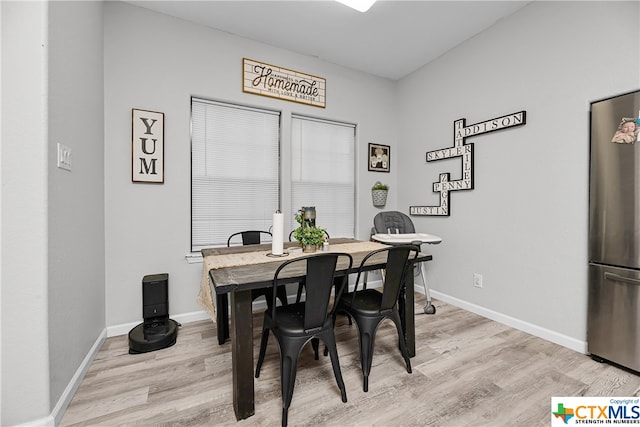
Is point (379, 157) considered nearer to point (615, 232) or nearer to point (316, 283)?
point (615, 232)

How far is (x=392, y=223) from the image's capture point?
3100mm

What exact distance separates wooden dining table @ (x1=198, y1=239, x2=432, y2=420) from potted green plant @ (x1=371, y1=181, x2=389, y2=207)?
1713 mm

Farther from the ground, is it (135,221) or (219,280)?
(135,221)

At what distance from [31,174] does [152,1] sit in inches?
79.6

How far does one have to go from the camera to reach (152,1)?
7.68 feet

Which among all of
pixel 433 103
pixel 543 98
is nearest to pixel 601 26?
pixel 543 98

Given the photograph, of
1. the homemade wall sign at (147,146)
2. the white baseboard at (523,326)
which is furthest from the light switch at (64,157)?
the white baseboard at (523,326)

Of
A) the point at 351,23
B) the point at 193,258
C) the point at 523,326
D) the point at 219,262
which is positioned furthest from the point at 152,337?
the point at 351,23

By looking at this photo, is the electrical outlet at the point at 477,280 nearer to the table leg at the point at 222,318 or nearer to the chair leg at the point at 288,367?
the chair leg at the point at 288,367

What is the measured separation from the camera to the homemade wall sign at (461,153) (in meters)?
2.53

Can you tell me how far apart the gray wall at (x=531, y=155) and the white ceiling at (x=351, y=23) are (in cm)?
27

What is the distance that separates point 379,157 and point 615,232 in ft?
8.00

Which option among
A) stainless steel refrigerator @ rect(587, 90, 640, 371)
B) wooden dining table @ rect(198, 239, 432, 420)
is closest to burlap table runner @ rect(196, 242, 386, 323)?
wooden dining table @ rect(198, 239, 432, 420)

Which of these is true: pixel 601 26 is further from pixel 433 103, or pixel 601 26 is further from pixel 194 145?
pixel 194 145
